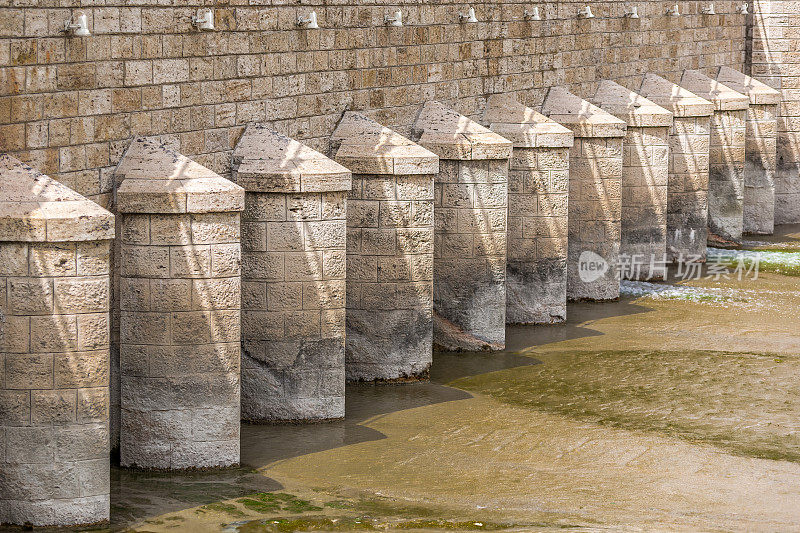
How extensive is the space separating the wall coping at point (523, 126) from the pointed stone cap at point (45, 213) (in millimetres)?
7568

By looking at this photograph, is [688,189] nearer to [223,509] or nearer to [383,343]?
[383,343]

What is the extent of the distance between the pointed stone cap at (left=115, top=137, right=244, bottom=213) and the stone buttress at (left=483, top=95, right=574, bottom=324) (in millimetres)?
6119

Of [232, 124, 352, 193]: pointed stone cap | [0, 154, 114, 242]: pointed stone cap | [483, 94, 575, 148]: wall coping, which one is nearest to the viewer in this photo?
[0, 154, 114, 242]: pointed stone cap

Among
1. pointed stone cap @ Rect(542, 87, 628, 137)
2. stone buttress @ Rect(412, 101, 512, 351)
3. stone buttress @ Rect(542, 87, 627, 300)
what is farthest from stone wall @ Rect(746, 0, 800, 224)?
stone buttress @ Rect(412, 101, 512, 351)

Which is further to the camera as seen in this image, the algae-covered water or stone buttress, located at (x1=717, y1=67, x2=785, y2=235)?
stone buttress, located at (x1=717, y1=67, x2=785, y2=235)

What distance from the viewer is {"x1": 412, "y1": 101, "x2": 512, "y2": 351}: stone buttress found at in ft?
47.0

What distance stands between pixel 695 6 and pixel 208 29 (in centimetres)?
1297

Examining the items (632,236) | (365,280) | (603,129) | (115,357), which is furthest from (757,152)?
(115,357)

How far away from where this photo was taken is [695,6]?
22594mm

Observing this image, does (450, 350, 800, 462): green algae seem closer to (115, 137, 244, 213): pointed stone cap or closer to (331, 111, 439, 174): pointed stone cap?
(331, 111, 439, 174): pointed stone cap

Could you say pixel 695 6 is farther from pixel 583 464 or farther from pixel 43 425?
pixel 43 425

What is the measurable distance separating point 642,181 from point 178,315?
31.6ft

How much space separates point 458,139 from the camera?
14.3m

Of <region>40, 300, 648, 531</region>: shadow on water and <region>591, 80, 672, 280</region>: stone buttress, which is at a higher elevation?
<region>591, 80, 672, 280</region>: stone buttress
